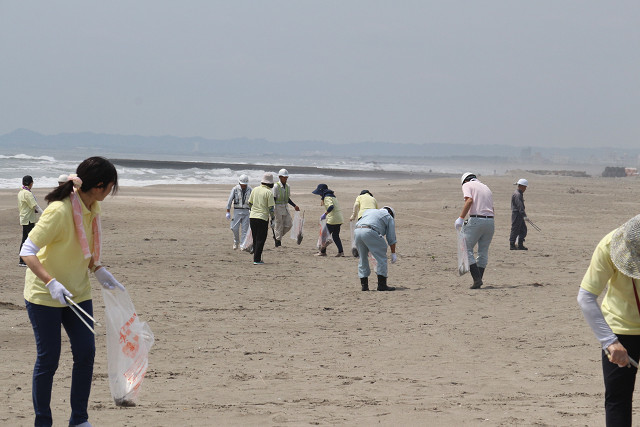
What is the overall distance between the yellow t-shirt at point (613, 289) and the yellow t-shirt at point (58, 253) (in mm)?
2838

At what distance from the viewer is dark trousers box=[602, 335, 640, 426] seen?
4.12 meters

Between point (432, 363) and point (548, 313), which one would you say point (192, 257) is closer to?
point (548, 313)

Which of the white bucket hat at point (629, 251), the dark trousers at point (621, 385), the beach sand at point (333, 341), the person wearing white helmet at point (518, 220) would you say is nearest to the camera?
the white bucket hat at point (629, 251)

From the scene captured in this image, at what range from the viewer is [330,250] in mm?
17203

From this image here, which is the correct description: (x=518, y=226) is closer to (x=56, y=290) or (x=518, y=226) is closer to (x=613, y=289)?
(x=613, y=289)

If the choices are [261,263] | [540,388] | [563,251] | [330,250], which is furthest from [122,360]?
[563,251]

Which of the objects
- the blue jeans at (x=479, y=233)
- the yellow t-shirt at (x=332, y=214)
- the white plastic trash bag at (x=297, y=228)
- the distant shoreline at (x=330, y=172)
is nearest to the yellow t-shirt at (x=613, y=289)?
the blue jeans at (x=479, y=233)

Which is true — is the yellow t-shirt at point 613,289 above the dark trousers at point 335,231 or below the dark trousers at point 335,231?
above

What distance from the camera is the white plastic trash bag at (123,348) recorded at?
5137 millimetres

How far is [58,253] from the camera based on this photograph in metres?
4.76

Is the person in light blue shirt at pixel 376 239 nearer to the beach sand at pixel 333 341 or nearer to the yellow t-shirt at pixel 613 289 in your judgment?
the beach sand at pixel 333 341

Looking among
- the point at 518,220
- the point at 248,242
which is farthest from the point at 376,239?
the point at 518,220

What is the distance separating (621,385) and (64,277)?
10.2ft

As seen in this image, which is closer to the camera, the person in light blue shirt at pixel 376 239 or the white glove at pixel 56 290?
the white glove at pixel 56 290
